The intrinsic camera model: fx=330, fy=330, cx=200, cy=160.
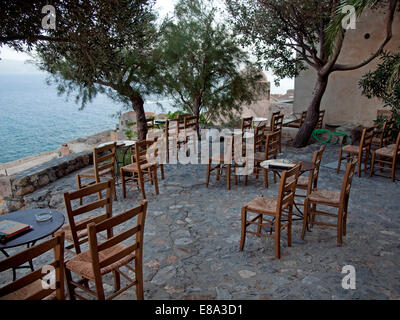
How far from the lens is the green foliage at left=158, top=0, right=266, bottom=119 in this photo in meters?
9.03

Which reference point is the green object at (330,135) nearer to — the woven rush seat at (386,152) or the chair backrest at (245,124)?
the chair backrest at (245,124)

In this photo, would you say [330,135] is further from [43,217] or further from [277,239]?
[43,217]

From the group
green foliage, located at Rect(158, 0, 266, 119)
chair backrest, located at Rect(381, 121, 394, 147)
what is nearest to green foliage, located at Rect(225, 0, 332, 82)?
green foliage, located at Rect(158, 0, 266, 119)

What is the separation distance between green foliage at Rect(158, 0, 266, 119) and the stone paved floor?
4.92 meters

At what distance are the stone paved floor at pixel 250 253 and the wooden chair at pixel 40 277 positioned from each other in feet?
2.86

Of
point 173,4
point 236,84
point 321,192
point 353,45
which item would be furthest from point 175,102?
point 321,192

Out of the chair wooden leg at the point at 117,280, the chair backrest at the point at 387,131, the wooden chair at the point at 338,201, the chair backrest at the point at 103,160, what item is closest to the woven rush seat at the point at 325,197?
the wooden chair at the point at 338,201

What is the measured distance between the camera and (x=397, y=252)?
3494 millimetres

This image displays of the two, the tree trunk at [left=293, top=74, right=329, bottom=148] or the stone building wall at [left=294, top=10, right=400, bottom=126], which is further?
the stone building wall at [left=294, top=10, right=400, bottom=126]

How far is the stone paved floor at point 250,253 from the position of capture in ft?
9.48

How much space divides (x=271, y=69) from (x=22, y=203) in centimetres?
688

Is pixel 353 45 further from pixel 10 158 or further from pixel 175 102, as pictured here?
pixel 10 158

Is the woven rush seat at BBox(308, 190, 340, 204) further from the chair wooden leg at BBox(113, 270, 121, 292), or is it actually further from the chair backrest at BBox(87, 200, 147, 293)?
the chair wooden leg at BBox(113, 270, 121, 292)
